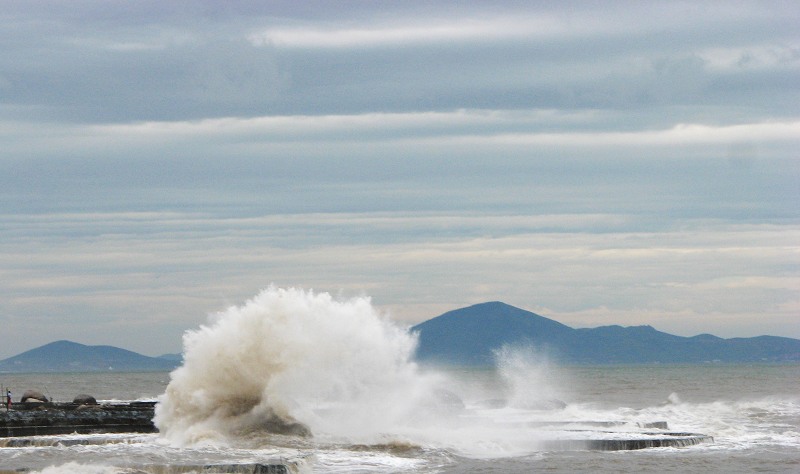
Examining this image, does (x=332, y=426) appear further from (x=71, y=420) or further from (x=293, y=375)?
(x=71, y=420)

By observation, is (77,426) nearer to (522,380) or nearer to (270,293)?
(270,293)

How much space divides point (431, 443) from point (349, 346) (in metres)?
5.83

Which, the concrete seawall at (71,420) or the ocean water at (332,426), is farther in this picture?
the concrete seawall at (71,420)

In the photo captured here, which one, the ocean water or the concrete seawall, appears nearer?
the ocean water

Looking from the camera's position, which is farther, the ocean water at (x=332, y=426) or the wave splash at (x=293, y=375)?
the wave splash at (x=293, y=375)

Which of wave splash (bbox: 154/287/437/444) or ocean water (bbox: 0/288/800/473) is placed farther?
wave splash (bbox: 154/287/437/444)

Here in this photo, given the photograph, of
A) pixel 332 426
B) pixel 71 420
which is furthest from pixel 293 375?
pixel 71 420

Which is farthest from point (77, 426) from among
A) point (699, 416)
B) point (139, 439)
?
point (699, 416)

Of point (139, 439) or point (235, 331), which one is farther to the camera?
point (235, 331)

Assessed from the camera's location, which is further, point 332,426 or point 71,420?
point 71,420

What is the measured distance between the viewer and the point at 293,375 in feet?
134

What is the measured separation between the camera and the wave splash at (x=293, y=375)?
39594 mm

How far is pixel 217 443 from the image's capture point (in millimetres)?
36719

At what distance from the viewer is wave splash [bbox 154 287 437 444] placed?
130ft
